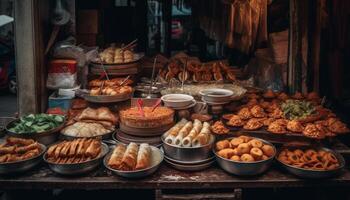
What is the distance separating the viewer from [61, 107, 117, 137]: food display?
5020mm

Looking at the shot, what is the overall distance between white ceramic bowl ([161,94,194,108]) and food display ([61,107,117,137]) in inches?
29.3

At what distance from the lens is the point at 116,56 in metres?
6.16

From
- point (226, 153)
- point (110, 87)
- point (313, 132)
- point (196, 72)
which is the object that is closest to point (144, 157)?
point (226, 153)

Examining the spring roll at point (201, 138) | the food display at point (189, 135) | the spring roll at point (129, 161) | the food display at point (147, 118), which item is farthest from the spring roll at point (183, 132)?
the spring roll at point (129, 161)

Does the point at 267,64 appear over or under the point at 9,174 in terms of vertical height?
over

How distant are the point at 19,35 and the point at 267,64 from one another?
3.89m

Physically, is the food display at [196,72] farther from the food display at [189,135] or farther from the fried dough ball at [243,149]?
the fried dough ball at [243,149]

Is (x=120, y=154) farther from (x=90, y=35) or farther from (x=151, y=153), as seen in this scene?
(x=90, y=35)

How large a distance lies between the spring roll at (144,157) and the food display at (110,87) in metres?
1.21

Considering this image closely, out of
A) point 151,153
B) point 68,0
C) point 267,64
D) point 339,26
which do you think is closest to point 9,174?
point 151,153

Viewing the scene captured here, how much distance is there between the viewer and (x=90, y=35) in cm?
683

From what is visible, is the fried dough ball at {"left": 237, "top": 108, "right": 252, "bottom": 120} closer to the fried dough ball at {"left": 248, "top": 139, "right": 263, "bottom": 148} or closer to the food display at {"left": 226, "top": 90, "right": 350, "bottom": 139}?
the food display at {"left": 226, "top": 90, "right": 350, "bottom": 139}

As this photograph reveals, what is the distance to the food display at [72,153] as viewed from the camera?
4312mm

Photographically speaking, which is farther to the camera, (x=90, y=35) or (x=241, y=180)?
(x=90, y=35)
